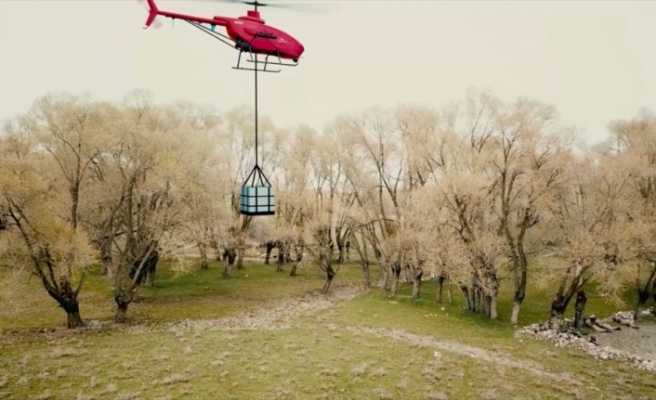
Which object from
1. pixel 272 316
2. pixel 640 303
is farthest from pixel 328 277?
pixel 640 303

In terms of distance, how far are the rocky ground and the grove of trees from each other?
146cm

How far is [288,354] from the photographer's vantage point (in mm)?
18406

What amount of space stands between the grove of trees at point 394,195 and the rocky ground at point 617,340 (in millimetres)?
1456

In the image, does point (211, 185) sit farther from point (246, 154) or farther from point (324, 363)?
Answer: point (324, 363)

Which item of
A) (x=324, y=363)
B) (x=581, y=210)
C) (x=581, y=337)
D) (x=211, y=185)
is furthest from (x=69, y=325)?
(x=581, y=210)

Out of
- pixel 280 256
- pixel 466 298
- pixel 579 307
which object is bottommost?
pixel 466 298

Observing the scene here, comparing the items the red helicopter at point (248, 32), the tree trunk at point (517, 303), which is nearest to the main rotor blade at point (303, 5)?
the red helicopter at point (248, 32)

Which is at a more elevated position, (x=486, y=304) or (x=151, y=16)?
(x=151, y=16)

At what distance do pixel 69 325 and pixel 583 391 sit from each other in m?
21.6

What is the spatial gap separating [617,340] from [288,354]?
16354 mm

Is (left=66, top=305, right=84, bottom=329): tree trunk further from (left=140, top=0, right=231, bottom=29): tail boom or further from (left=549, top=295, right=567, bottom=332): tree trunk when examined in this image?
(left=549, top=295, right=567, bottom=332): tree trunk

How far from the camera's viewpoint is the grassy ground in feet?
49.1

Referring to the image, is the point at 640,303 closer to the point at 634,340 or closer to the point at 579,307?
the point at 634,340

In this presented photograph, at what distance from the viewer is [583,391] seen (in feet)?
51.1
